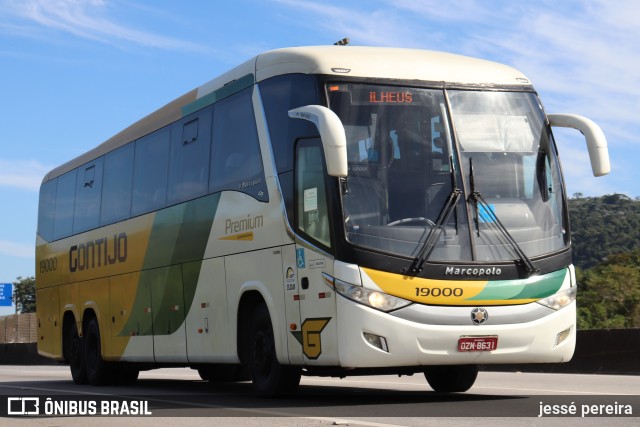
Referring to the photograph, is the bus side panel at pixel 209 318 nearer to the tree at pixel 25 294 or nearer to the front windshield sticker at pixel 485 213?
the front windshield sticker at pixel 485 213

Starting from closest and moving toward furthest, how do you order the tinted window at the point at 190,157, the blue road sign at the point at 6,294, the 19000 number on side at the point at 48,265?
the tinted window at the point at 190,157 → the 19000 number on side at the point at 48,265 → the blue road sign at the point at 6,294

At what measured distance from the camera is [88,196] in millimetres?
21156

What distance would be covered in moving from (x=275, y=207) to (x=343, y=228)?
4.71ft

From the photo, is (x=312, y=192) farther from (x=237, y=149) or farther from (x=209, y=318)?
(x=209, y=318)

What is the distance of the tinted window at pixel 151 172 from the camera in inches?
682

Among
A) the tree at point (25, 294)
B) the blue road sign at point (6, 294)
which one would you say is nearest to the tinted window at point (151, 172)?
the blue road sign at point (6, 294)

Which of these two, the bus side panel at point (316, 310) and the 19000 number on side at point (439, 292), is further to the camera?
the bus side panel at point (316, 310)

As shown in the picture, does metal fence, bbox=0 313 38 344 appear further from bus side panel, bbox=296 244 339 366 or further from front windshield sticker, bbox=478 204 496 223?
front windshield sticker, bbox=478 204 496 223

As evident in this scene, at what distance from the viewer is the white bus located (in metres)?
11.8

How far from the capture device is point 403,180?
12.2 m

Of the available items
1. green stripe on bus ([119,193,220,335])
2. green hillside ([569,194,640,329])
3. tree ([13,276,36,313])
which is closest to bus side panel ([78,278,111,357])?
green stripe on bus ([119,193,220,335])

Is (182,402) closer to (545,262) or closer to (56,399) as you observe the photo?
(56,399)

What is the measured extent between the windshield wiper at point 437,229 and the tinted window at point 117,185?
785cm

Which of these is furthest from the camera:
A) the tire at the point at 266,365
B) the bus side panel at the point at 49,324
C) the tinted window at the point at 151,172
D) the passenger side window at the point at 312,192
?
the bus side panel at the point at 49,324
